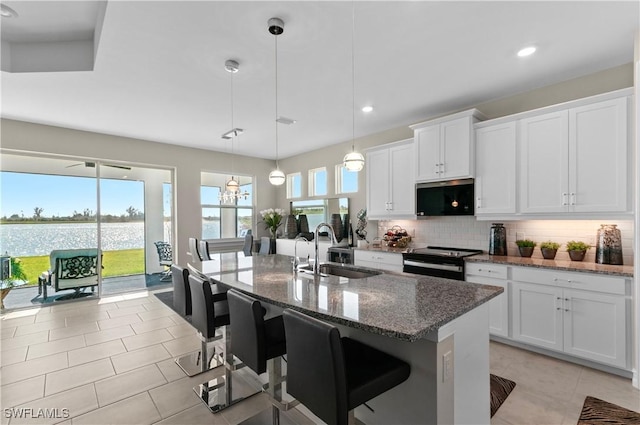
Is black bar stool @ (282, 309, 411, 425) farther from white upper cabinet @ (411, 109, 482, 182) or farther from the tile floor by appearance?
white upper cabinet @ (411, 109, 482, 182)

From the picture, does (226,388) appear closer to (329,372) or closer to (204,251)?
(329,372)

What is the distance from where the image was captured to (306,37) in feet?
8.18

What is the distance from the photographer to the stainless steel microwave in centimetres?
377

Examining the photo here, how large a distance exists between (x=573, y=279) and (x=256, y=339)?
2.92 metres

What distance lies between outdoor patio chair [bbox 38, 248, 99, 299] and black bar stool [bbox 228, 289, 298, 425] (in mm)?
4702

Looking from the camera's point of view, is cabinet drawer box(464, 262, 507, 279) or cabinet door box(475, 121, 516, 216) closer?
cabinet drawer box(464, 262, 507, 279)

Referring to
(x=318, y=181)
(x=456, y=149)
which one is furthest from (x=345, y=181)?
(x=456, y=149)

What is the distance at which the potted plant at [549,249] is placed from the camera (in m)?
3.26

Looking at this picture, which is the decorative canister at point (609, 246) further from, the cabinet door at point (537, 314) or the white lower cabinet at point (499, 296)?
the white lower cabinet at point (499, 296)

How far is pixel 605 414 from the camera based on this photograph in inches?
84.5

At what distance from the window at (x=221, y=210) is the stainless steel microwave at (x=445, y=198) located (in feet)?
11.7

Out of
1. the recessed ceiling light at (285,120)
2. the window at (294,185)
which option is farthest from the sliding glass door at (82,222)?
the recessed ceiling light at (285,120)

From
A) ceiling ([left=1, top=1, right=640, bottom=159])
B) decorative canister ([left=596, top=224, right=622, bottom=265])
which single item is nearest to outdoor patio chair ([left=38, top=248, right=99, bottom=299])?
ceiling ([left=1, top=1, right=640, bottom=159])

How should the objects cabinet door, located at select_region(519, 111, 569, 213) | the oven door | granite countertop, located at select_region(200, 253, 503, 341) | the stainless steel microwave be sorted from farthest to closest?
the stainless steel microwave < the oven door < cabinet door, located at select_region(519, 111, 569, 213) < granite countertop, located at select_region(200, 253, 503, 341)
